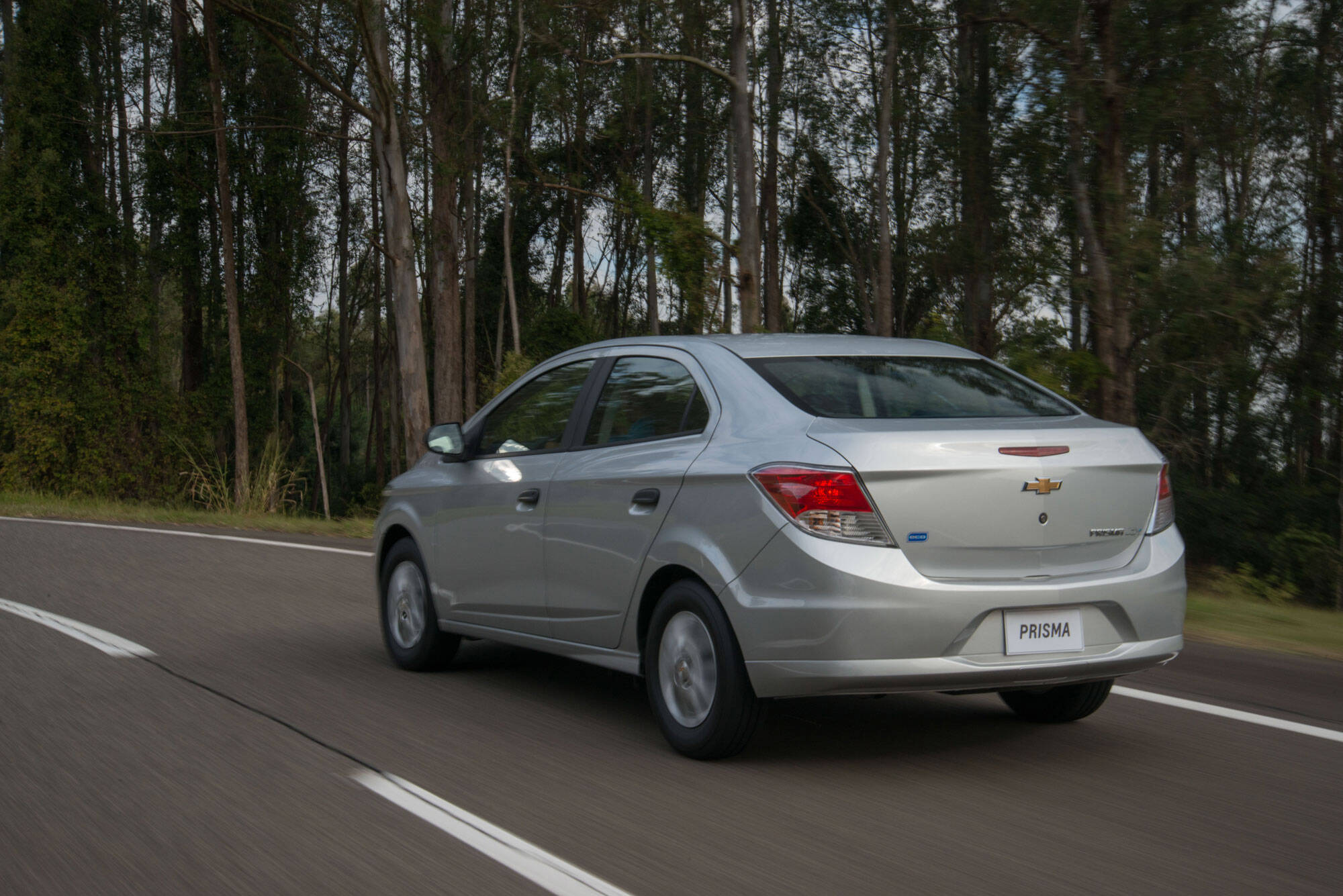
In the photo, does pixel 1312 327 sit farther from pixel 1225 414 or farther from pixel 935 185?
pixel 935 185

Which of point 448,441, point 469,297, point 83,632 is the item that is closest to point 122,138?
point 469,297

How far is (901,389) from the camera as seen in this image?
553cm

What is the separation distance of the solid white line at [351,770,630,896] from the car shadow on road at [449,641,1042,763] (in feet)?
3.75

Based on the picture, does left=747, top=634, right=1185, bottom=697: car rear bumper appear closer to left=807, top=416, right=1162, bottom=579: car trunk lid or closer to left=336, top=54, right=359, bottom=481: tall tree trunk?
left=807, top=416, right=1162, bottom=579: car trunk lid

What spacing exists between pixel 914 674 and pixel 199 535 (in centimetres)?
1337

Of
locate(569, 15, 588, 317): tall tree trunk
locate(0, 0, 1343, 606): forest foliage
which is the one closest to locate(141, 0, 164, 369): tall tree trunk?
locate(0, 0, 1343, 606): forest foliage

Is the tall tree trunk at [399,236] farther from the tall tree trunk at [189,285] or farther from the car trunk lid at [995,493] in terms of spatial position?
the tall tree trunk at [189,285]

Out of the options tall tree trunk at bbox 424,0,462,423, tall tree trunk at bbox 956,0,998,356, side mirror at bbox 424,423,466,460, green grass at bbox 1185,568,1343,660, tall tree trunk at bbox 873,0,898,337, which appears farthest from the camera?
tall tree trunk at bbox 873,0,898,337

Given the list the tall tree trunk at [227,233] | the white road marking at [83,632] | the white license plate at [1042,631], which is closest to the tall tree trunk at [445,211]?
the tall tree trunk at [227,233]

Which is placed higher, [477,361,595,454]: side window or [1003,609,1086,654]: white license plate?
[477,361,595,454]: side window

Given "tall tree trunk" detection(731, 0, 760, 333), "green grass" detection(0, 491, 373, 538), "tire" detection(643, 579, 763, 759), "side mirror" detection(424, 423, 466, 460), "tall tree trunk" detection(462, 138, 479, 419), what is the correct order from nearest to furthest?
"tire" detection(643, 579, 763, 759)
"side mirror" detection(424, 423, 466, 460)
"green grass" detection(0, 491, 373, 538)
"tall tree trunk" detection(731, 0, 760, 333)
"tall tree trunk" detection(462, 138, 479, 419)

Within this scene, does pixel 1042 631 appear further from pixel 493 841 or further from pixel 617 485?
pixel 493 841

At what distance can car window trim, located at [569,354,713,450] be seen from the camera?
5.60 meters

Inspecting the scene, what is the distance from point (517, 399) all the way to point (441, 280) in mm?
24754
